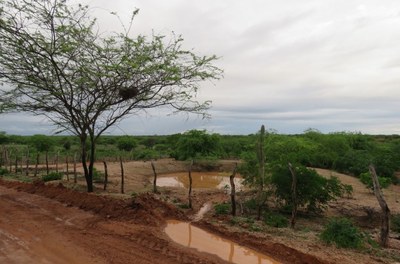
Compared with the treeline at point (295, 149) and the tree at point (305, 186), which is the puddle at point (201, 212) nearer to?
the tree at point (305, 186)

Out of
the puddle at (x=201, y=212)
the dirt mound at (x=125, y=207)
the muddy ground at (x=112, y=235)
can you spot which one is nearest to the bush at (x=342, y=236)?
the muddy ground at (x=112, y=235)

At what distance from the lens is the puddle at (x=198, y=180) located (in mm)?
26252

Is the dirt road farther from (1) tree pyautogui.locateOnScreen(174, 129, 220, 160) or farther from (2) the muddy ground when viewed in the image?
(1) tree pyautogui.locateOnScreen(174, 129, 220, 160)

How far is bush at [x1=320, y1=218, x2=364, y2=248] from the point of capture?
26.7 feet

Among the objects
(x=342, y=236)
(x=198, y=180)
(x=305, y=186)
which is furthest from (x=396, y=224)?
(x=198, y=180)

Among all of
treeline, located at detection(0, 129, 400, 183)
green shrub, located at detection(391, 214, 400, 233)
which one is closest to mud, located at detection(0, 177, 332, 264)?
green shrub, located at detection(391, 214, 400, 233)

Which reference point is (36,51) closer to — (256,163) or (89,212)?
(89,212)

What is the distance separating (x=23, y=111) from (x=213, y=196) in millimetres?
9260

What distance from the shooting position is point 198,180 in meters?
29.0

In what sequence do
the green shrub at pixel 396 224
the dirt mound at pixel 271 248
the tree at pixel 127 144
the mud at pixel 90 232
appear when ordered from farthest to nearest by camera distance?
the tree at pixel 127 144, the green shrub at pixel 396 224, the dirt mound at pixel 271 248, the mud at pixel 90 232

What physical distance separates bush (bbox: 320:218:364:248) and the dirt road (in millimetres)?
2936

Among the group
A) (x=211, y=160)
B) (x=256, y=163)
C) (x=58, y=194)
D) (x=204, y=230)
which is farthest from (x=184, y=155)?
(x=204, y=230)

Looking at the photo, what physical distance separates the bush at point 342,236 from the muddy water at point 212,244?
1831mm

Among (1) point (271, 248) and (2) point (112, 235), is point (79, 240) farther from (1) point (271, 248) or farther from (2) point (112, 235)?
(1) point (271, 248)
